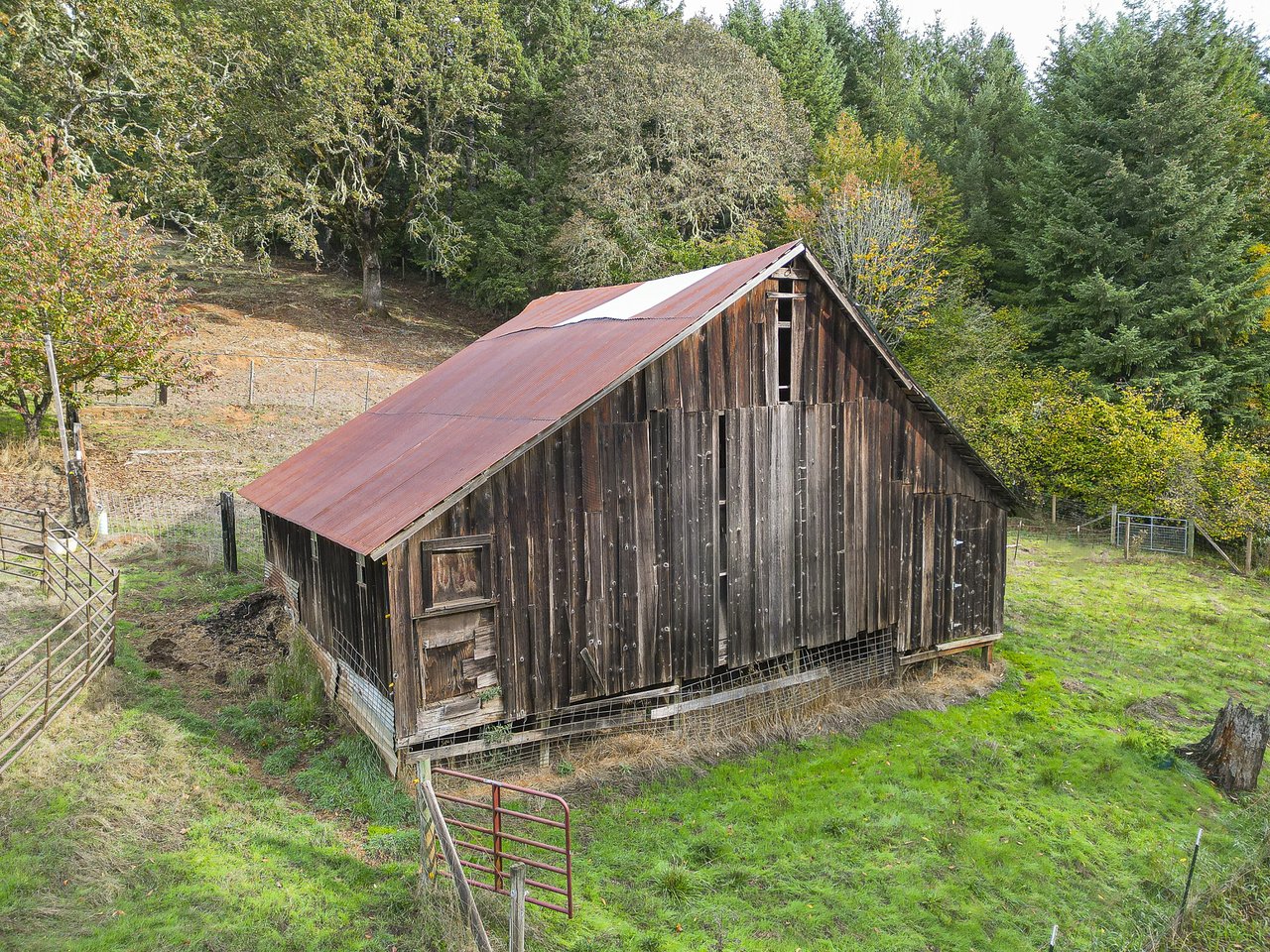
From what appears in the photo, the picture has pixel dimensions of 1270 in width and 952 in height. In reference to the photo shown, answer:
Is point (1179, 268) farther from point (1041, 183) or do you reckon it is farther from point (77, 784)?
point (77, 784)

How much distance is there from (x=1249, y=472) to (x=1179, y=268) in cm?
914

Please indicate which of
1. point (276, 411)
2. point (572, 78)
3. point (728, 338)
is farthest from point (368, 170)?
point (728, 338)

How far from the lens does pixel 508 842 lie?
348 inches

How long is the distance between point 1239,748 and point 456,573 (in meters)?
11.2

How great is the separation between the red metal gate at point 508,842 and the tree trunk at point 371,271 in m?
36.7

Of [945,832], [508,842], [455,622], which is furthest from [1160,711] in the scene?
[455,622]

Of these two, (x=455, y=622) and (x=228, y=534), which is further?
(x=228, y=534)

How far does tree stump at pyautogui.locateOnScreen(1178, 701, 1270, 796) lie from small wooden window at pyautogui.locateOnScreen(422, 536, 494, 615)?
10.5m

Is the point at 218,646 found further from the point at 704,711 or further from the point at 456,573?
the point at 704,711

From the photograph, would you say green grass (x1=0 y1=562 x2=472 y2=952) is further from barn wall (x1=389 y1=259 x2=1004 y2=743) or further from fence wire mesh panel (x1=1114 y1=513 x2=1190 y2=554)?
fence wire mesh panel (x1=1114 y1=513 x2=1190 y2=554)

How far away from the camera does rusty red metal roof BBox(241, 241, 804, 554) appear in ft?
31.5

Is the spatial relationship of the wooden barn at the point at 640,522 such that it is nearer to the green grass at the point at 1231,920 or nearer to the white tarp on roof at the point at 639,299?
the white tarp on roof at the point at 639,299

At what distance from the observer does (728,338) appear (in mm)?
11328

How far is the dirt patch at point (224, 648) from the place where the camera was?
1217 cm
